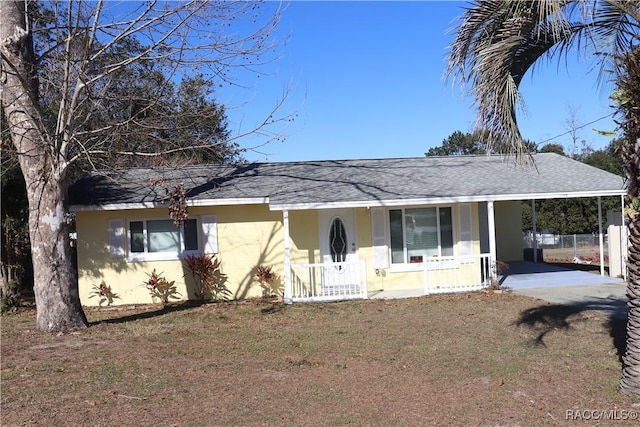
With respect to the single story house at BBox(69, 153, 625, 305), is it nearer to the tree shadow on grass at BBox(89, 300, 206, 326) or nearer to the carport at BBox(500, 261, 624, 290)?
the tree shadow on grass at BBox(89, 300, 206, 326)

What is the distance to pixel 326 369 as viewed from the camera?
23.9 feet

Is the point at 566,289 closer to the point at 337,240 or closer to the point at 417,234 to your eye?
the point at 417,234

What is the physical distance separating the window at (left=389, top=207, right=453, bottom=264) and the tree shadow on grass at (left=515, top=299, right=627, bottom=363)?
3860 mm

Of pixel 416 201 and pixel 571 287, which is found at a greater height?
pixel 416 201

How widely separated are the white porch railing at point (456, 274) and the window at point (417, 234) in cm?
73

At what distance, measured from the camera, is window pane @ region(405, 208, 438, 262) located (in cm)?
1452

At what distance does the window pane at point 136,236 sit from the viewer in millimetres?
14148

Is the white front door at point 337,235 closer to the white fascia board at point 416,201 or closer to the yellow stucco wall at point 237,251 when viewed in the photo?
the yellow stucco wall at point 237,251

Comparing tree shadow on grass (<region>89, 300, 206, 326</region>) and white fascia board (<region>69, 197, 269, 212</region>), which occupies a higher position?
white fascia board (<region>69, 197, 269, 212</region>)

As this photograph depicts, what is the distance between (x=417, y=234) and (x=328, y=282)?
111 inches

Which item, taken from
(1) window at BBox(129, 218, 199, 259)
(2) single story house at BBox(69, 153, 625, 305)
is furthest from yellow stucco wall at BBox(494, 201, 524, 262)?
(1) window at BBox(129, 218, 199, 259)

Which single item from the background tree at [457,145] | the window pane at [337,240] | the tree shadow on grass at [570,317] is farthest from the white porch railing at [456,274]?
the background tree at [457,145]

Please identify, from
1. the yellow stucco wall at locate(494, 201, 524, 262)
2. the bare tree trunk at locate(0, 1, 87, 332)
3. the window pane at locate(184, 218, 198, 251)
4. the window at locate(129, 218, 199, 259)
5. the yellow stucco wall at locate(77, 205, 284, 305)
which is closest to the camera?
the bare tree trunk at locate(0, 1, 87, 332)

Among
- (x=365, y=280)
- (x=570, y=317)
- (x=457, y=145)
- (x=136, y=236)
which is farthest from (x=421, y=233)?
(x=457, y=145)
